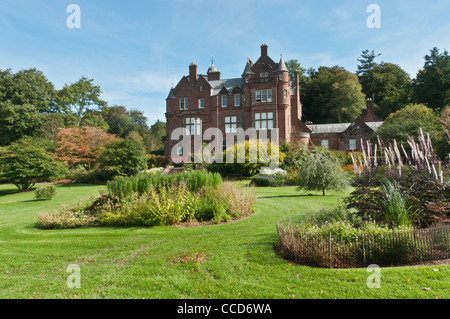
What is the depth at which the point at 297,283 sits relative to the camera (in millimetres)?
4539

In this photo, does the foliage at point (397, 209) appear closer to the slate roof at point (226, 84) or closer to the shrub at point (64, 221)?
the shrub at point (64, 221)

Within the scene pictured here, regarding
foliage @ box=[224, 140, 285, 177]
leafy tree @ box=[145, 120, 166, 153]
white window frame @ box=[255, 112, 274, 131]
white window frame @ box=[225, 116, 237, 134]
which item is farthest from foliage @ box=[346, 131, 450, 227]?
leafy tree @ box=[145, 120, 166, 153]

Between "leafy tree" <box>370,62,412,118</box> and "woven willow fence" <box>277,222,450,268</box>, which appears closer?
"woven willow fence" <box>277,222,450,268</box>

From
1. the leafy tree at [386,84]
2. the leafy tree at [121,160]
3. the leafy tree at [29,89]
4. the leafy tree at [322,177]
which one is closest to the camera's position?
the leafy tree at [322,177]

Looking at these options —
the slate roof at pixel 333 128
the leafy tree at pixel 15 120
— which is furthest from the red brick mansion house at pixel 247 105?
the leafy tree at pixel 15 120

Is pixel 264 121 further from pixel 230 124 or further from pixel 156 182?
pixel 156 182

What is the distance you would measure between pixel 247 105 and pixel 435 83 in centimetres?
2725

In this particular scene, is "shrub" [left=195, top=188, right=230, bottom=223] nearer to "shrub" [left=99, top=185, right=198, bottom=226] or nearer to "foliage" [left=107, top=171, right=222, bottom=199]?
"shrub" [left=99, top=185, right=198, bottom=226]

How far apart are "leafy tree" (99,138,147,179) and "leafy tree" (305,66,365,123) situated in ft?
110

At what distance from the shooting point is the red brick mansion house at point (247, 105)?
33031mm

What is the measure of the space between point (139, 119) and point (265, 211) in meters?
58.0

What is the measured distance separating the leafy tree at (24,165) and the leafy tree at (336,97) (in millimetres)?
41035

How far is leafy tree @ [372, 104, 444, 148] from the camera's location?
25.1 metres
